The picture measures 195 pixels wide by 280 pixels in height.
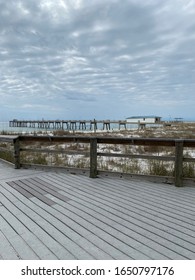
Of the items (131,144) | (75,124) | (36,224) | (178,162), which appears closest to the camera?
(36,224)

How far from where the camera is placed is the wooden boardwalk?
237cm

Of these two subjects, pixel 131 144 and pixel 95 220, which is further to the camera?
pixel 131 144

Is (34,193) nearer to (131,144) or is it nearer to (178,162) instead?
(131,144)

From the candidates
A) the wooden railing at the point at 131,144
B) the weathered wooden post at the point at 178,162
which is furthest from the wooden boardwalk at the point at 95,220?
the wooden railing at the point at 131,144

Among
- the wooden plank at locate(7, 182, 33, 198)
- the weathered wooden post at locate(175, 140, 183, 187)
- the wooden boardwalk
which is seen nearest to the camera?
the wooden boardwalk

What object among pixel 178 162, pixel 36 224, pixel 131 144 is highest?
pixel 131 144

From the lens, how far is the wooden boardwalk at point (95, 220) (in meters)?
2.37

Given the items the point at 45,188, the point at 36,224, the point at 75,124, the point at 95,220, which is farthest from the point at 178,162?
the point at 75,124

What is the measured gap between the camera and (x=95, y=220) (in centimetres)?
304

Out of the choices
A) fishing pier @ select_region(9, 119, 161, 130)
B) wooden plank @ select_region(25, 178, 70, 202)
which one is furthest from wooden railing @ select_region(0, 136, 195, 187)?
fishing pier @ select_region(9, 119, 161, 130)

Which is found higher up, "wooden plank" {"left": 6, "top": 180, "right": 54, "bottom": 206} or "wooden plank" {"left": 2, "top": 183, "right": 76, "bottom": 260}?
"wooden plank" {"left": 6, "top": 180, "right": 54, "bottom": 206}

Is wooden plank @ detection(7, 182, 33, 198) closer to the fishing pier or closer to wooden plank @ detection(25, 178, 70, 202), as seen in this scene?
wooden plank @ detection(25, 178, 70, 202)
